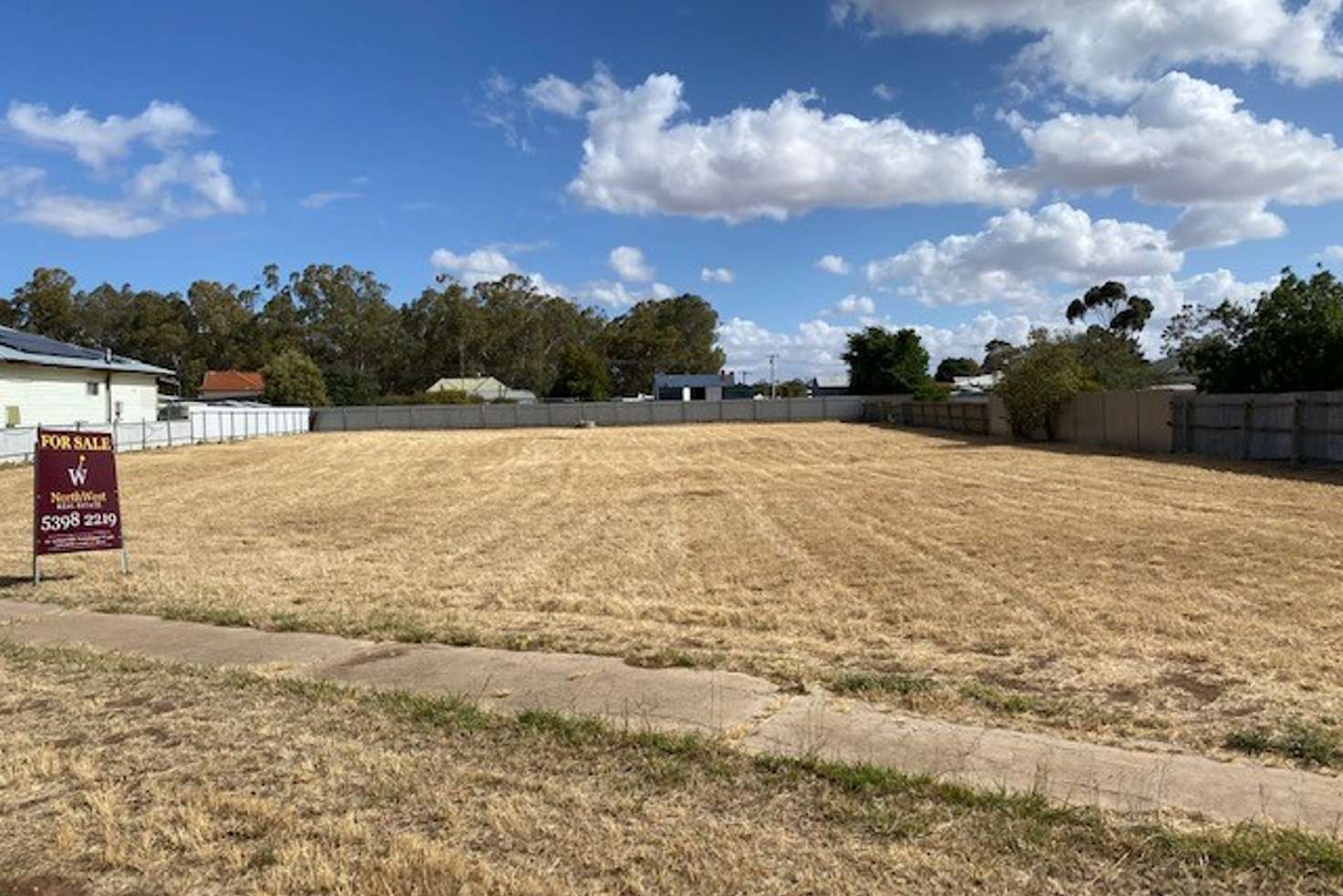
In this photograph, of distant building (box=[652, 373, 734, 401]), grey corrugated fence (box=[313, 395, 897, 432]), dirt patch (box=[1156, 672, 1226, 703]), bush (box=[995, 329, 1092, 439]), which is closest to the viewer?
dirt patch (box=[1156, 672, 1226, 703])

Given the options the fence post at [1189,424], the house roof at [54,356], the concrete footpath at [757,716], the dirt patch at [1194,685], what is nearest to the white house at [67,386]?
the house roof at [54,356]

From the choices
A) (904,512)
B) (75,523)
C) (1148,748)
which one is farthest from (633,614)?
(904,512)

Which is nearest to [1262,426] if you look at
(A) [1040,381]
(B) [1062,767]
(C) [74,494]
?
(A) [1040,381]

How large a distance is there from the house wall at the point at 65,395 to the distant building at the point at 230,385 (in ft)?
172

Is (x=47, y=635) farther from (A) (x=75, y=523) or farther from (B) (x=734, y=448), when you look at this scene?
(B) (x=734, y=448)

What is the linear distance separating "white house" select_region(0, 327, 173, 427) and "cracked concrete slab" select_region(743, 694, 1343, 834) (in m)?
42.9

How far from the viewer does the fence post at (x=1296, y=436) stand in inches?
989

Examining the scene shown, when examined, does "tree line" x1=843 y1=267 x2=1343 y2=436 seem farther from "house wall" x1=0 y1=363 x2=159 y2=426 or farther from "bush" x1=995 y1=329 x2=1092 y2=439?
"house wall" x1=0 y1=363 x2=159 y2=426

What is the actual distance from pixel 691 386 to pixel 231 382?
5263 cm

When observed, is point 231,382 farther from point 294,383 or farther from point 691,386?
point 691,386

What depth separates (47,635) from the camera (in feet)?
27.6

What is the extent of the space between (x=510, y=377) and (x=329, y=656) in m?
117

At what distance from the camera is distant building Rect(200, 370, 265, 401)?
337 feet

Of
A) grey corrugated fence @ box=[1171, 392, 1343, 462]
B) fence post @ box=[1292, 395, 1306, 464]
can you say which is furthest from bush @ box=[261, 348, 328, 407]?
fence post @ box=[1292, 395, 1306, 464]
